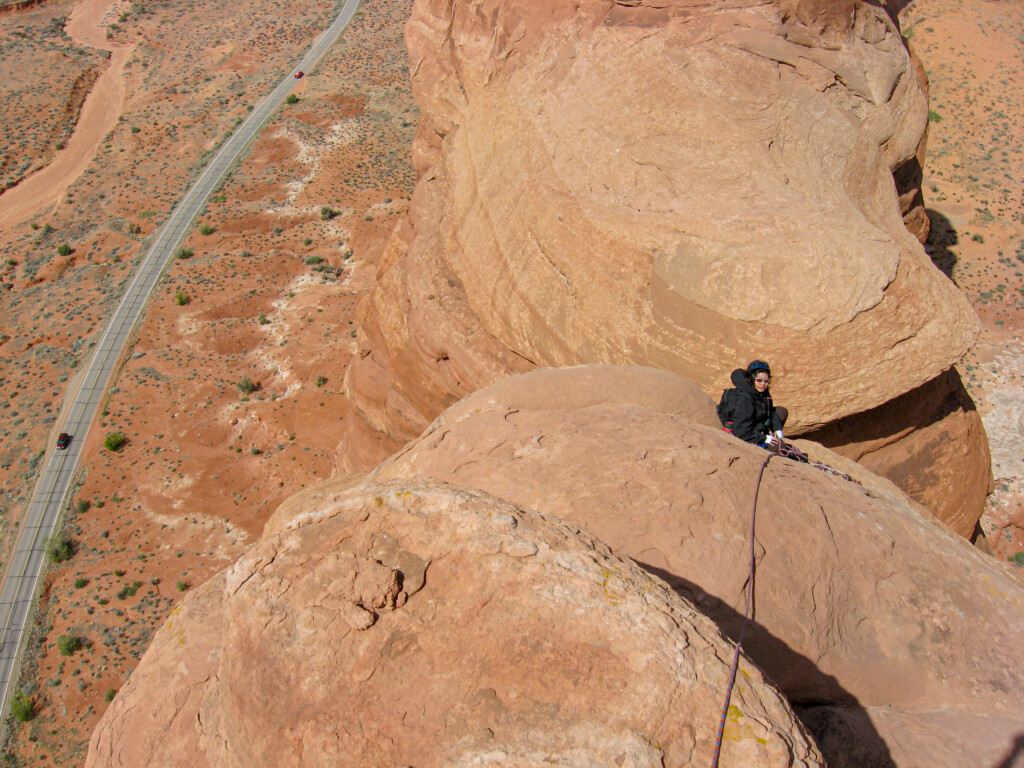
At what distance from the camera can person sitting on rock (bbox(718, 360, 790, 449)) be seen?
29.3 ft

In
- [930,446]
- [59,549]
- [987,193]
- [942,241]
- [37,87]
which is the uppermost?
[930,446]

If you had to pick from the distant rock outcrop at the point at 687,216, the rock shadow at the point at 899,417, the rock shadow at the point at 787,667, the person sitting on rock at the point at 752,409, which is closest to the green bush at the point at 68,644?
the distant rock outcrop at the point at 687,216

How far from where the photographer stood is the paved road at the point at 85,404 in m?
18.2

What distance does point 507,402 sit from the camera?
8719mm

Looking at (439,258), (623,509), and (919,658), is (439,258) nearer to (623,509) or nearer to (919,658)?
(623,509)

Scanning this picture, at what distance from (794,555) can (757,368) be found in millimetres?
3033

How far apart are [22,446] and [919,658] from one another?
26.1m

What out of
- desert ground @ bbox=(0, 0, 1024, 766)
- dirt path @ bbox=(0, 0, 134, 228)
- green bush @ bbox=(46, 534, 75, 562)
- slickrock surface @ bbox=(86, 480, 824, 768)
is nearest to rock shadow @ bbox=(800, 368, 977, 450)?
slickrock surface @ bbox=(86, 480, 824, 768)

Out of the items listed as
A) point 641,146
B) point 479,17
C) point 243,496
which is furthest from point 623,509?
point 243,496

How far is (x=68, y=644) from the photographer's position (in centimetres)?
1684

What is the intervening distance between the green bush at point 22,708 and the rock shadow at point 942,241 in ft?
97.7

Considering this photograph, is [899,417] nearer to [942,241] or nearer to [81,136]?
[942,241]

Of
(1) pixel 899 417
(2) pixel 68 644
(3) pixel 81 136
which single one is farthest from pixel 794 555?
(3) pixel 81 136

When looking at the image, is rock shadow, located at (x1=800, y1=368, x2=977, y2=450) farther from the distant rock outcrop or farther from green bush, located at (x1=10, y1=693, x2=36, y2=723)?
green bush, located at (x1=10, y1=693, x2=36, y2=723)
